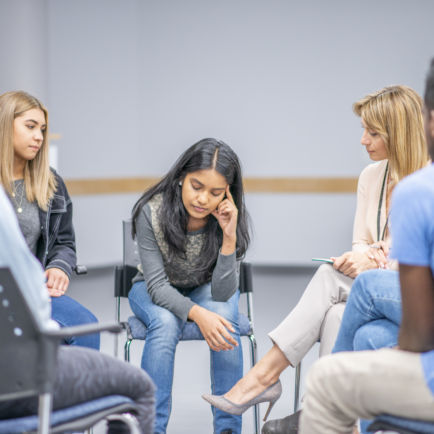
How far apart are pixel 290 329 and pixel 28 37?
11.3ft

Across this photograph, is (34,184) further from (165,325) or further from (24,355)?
(24,355)

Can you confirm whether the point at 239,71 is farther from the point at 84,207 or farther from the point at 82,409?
the point at 82,409

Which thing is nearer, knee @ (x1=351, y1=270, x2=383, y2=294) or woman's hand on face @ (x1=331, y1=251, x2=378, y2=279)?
knee @ (x1=351, y1=270, x2=383, y2=294)

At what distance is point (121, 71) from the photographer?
5.84 m

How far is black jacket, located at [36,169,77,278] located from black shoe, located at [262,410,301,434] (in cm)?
99

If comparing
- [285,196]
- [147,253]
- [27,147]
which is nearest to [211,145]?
[147,253]

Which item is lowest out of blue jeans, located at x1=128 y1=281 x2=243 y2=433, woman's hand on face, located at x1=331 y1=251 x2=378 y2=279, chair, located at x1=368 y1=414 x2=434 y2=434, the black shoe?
the black shoe

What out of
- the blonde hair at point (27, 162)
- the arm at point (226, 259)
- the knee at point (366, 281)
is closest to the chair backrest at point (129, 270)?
the arm at point (226, 259)

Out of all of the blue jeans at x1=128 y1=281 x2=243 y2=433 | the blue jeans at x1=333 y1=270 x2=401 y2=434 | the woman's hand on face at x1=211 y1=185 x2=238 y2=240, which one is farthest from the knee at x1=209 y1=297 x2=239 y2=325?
the blue jeans at x1=333 y1=270 x2=401 y2=434

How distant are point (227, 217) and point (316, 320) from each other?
542 mm

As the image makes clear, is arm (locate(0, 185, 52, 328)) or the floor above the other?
arm (locate(0, 185, 52, 328))

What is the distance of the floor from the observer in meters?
3.00

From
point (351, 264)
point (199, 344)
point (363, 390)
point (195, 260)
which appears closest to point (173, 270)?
point (195, 260)

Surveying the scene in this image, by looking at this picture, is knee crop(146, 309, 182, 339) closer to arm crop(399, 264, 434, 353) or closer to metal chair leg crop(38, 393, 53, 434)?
metal chair leg crop(38, 393, 53, 434)
